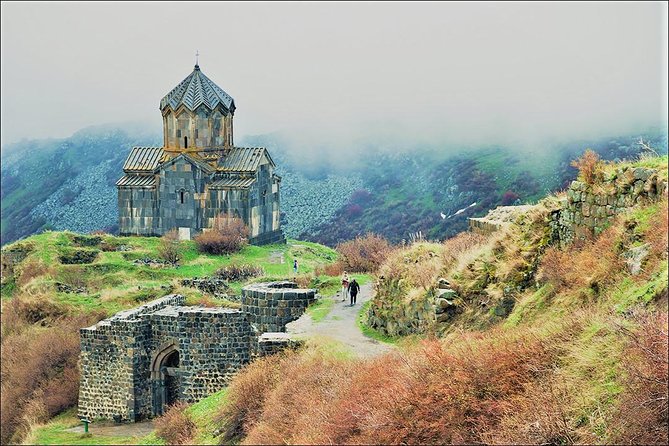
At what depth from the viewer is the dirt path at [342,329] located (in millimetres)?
15227

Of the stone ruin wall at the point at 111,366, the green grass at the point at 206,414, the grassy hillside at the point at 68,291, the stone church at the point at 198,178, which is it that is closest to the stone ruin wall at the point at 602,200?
the green grass at the point at 206,414

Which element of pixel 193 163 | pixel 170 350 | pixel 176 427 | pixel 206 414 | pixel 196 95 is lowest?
pixel 176 427

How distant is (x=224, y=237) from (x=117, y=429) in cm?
1336

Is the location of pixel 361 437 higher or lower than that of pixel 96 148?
lower

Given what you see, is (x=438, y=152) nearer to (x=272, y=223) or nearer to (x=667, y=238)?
(x=272, y=223)

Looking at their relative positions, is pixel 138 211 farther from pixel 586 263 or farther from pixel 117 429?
pixel 586 263

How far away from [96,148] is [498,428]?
43.6 m

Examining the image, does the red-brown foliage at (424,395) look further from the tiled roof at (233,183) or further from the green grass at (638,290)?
the tiled roof at (233,183)

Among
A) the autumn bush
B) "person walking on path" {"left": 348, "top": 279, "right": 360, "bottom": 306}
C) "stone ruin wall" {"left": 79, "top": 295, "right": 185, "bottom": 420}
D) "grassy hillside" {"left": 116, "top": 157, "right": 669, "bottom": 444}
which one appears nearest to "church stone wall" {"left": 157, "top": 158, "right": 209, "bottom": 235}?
the autumn bush

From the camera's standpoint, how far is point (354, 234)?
121 feet

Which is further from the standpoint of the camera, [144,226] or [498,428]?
[144,226]

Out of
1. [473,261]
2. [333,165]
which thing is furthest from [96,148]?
[473,261]

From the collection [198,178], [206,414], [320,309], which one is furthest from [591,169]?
[198,178]

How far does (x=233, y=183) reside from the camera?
111 feet
